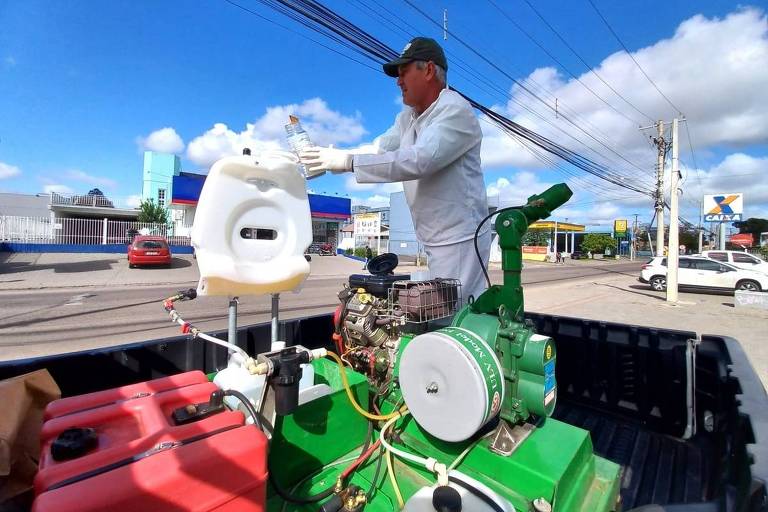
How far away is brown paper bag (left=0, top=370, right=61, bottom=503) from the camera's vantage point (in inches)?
38.9

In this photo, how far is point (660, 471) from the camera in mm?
1909

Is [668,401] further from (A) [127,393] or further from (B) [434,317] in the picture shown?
(A) [127,393]

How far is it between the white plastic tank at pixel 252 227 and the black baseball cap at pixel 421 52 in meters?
0.92

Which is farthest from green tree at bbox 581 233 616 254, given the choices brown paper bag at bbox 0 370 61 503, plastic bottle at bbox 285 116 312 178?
brown paper bag at bbox 0 370 61 503

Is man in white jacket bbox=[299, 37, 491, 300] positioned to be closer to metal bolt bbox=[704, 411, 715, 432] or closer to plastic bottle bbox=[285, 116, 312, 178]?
plastic bottle bbox=[285, 116, 312, 178]

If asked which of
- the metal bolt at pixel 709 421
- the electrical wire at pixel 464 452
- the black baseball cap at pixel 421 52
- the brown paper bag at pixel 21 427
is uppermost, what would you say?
the black baseball cap at pixel 421 52

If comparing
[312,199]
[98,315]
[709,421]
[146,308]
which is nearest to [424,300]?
[709,421]

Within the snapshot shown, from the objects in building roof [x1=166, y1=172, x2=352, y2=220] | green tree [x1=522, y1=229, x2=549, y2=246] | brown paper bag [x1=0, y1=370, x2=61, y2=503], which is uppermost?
building roof [x1=166, y1=172, x2=352, y2=220]

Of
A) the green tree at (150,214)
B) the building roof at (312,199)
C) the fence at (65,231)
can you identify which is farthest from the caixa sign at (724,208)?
the green tree at (150,214)

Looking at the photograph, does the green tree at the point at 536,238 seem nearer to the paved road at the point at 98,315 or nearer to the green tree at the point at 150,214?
the green tree at the point at 150,214

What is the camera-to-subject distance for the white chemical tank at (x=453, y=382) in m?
1.28

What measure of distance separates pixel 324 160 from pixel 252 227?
0.54 metres

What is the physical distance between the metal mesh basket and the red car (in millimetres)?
17442

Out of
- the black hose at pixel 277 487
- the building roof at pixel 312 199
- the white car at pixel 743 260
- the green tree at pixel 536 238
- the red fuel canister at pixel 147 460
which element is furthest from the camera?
the green tree at pixel 536 238
